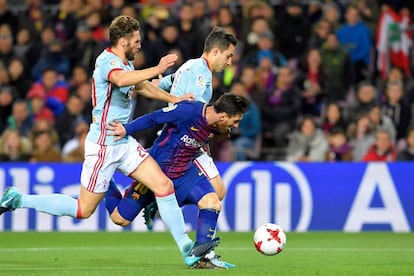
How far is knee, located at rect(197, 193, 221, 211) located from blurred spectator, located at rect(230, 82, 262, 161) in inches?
291

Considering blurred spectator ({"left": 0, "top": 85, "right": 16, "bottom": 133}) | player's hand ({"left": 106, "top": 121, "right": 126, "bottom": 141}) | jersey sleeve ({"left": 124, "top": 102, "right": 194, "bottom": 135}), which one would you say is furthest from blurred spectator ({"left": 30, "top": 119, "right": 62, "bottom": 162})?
jersey sleeve ({"left": 124, "top": 102, "right": 194, "bottom": 135})

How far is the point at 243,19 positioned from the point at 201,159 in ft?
29.9

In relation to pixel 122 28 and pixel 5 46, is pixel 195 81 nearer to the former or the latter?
pixel 122 28

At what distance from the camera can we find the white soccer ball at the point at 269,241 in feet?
34.8

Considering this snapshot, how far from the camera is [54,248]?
13.4 m

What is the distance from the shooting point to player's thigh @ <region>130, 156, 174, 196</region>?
33.8 ft

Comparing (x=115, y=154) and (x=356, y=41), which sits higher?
→ (x=356, y=41)

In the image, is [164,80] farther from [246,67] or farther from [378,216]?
[246,67]

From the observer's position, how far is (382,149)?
1709 cm

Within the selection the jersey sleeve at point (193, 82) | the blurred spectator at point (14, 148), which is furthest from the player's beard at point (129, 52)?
the blurred spectator at point (14, 148)

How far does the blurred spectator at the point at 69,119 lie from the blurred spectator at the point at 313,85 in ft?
12.4

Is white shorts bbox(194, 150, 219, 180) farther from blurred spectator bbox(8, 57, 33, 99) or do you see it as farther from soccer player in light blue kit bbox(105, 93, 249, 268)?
blurred spectator bbox(8, 57, 33, 99)

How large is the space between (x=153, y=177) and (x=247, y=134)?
7918 millimetres

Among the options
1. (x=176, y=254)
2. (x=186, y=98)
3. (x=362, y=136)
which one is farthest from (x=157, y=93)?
(x=362, y=136)
